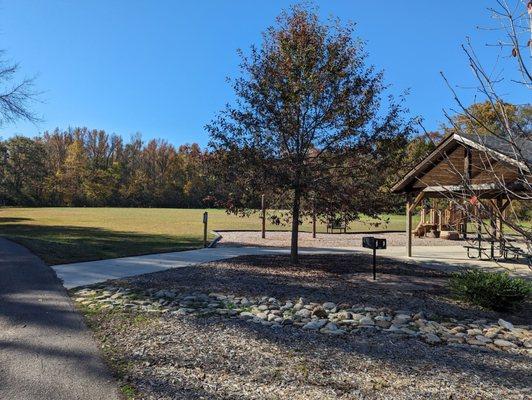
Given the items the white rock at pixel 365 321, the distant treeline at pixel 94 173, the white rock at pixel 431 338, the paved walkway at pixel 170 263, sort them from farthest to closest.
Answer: the distant treeline at pixel 94 173 < the paved walkway at pixel 170 263 < the white rock at pixel 365 321 < the white rock at pixel 431 338

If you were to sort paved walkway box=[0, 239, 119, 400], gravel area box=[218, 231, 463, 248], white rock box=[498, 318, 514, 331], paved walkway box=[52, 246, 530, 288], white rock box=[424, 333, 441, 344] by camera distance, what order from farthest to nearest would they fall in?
gravel area box=[218, 231, 463, 248] < paved walkway box=[52, 246, 530, 288] < white rock box=[498, 318, 514, 331] < white rock box=[424, 333, 441, 344] < paved walkway box=[0, 239, 119, 400]

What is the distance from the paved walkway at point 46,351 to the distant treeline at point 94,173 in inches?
2322

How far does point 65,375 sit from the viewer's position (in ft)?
13.1

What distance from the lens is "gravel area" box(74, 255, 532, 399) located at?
377 cm

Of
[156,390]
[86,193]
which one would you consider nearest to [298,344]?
[156,390]

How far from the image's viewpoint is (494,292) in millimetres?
7285

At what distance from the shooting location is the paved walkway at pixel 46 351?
369 centimetres

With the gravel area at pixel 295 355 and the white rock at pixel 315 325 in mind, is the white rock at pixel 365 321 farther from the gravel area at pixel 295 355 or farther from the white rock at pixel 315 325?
the white rock at pixel 315 325

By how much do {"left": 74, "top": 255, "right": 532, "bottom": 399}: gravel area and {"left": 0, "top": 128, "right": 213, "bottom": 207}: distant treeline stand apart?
5956 cm

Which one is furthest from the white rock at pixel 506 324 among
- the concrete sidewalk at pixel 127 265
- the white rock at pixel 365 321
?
the concrete sidewalk at pixel 127 265

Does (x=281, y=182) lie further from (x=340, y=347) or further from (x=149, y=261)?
(x=340, y=347)

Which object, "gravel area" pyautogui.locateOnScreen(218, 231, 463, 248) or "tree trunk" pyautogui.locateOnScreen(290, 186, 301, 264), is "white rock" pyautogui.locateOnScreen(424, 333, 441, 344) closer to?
"tree trunk" pyautogui.locateOnScreen(290, 186, 301, 264)

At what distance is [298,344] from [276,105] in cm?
695

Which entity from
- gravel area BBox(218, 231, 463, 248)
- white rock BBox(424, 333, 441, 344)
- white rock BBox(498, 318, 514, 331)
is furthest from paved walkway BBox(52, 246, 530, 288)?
white rock BBox(424, 333, 441, 344)
